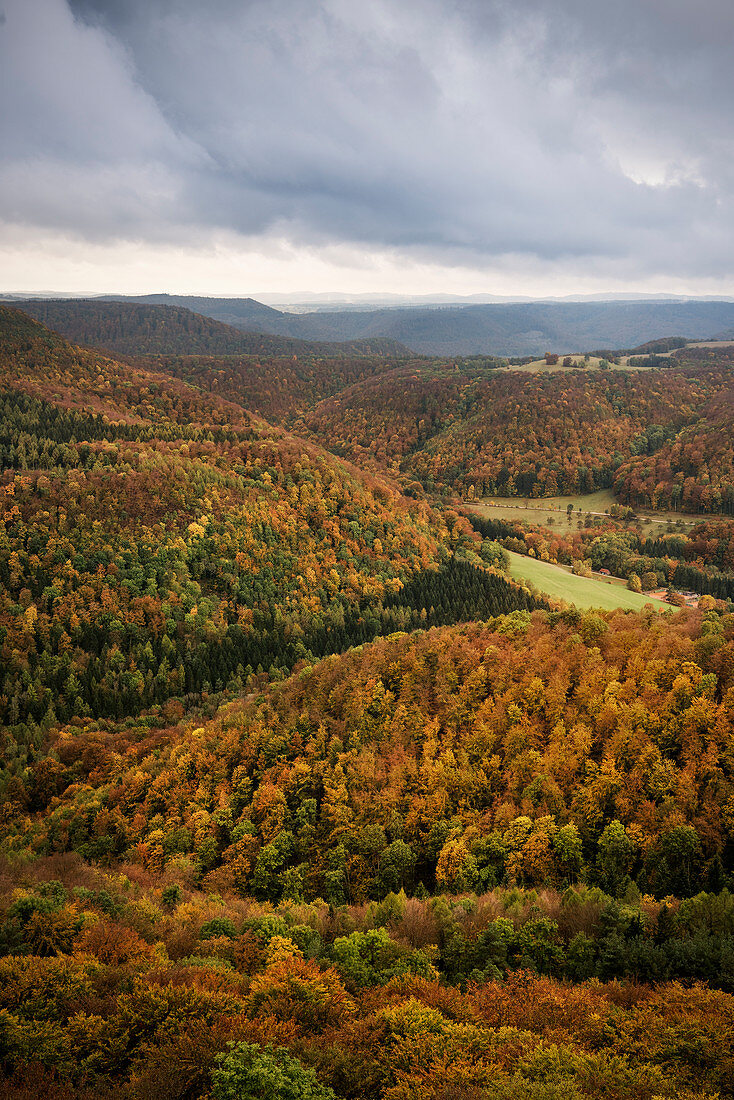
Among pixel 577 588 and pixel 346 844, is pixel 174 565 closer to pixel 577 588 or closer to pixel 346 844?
pixel 346 844

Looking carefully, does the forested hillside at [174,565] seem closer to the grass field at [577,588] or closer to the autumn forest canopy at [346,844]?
the autumn forest canopy at [346,844]

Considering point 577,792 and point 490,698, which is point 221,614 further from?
point 577,792

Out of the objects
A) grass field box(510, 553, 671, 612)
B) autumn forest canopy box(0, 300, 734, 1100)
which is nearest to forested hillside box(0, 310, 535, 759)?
autumn forest canopy box(0, 300, 734, 1100)

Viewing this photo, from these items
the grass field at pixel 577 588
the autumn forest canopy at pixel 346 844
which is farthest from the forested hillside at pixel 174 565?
the grass field at pixel 577 588

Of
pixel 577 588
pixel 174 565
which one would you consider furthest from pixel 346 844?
pixel 577 588

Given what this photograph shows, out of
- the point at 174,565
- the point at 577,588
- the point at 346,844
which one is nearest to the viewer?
the point at 346,844

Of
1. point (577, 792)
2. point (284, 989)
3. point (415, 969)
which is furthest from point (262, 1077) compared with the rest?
point (577, 792)

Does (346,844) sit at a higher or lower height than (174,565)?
lower

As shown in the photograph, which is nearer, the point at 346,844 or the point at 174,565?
the point at 346,844
